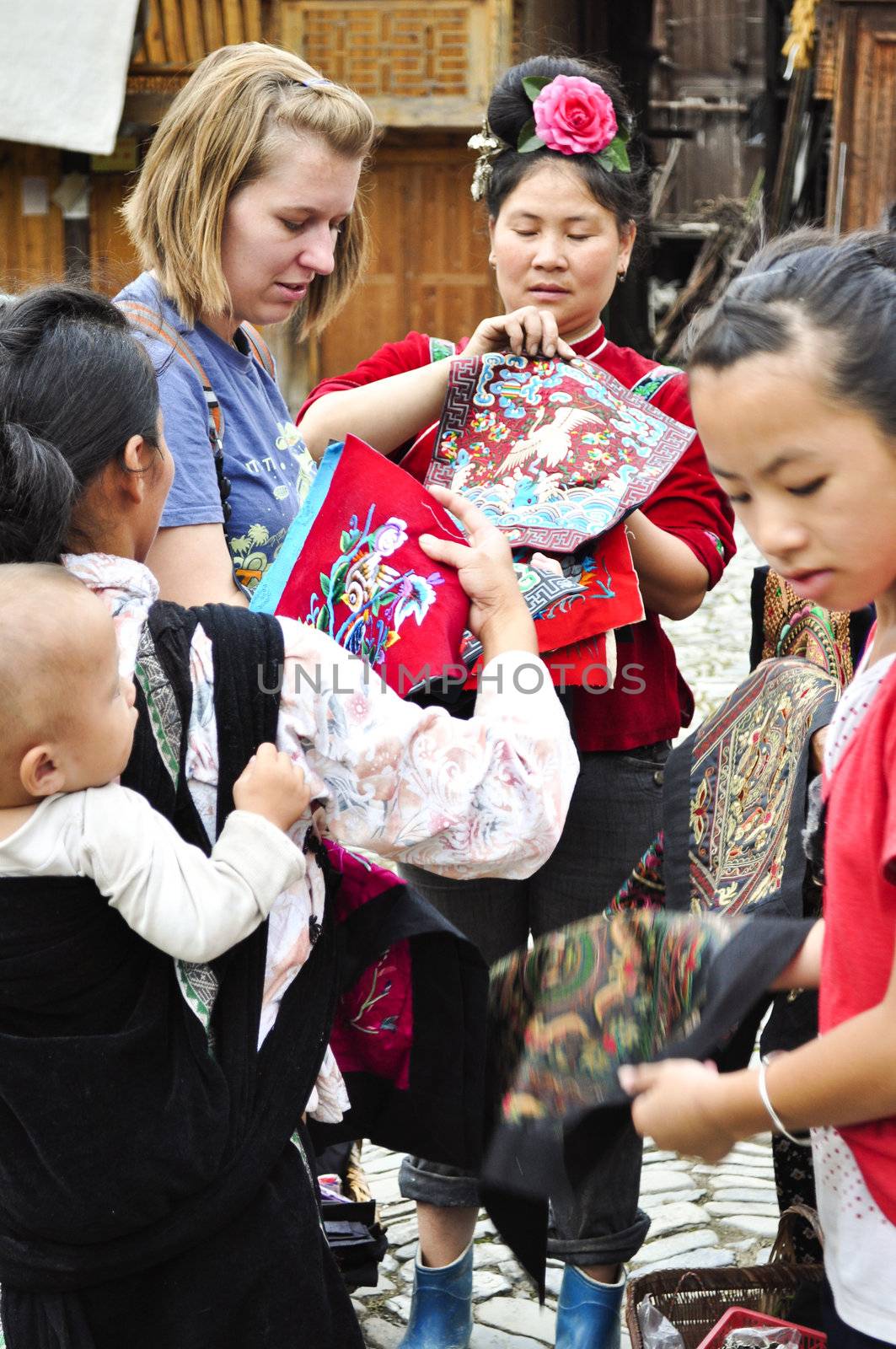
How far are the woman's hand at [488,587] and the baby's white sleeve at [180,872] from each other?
1.54 ft

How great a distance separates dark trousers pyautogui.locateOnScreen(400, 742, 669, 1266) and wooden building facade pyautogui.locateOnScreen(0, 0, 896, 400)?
348 inches

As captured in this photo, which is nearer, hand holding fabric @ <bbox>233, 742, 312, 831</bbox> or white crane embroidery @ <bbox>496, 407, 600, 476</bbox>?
hand holding fabric @ <bbox>233, 742, 312, 831</bbox>

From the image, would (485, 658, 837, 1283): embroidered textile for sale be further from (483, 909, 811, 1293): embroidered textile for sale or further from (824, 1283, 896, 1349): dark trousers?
(824, 1283, 896, 1349): dark trousers

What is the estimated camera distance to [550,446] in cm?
247

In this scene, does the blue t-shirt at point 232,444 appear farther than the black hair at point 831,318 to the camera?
Yes

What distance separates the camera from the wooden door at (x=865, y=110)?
11.4 meters

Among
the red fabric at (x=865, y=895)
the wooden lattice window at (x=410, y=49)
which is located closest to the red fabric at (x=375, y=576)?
the red fabric at (x=865, y=895)

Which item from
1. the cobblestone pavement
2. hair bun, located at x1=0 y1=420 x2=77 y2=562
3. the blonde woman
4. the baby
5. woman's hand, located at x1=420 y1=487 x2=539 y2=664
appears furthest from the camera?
the cobblestone pavement

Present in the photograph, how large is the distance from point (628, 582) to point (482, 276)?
1124 cm

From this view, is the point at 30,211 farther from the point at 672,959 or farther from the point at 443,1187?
the point at 672,959

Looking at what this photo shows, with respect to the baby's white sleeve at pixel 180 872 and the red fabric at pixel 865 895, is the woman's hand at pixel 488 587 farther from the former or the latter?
the red fabric at pixel 865 895

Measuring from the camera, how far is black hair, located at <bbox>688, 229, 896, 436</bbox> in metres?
1.44

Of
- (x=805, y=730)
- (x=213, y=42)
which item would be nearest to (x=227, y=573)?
(x=805, y=730)

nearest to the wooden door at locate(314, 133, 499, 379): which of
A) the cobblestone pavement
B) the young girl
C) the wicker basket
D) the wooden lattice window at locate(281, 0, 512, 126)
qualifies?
the wooden lattice window at locate(281, 0, 512, 126)
